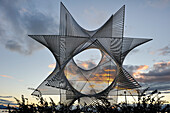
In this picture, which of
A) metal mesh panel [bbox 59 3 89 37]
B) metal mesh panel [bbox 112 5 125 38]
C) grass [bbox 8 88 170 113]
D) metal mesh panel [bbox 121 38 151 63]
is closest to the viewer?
grass [bbox 8 88 170 113]

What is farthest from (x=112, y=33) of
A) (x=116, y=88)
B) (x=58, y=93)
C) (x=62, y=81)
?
(x=58, y=93)

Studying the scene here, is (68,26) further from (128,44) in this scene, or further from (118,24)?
(128,44)

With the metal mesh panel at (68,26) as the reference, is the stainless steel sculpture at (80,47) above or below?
below

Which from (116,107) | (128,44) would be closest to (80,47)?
(128,44)

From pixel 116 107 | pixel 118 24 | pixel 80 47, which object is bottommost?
pixel 116 107

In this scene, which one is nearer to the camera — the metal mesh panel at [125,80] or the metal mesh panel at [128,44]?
the metal mesh panel at [125,80]

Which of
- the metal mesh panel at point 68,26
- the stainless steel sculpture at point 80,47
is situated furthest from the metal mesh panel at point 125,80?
the metal mesh panel at point 68,26

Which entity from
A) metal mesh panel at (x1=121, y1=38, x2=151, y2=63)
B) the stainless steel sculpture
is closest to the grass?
the stainless steel sculpture

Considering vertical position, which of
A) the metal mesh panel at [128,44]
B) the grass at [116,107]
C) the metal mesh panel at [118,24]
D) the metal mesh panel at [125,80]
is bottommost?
the grass at [116,107]

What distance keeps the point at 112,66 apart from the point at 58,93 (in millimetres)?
5498

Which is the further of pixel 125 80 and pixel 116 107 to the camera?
pixel 125 80

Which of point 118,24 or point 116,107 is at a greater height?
point 118,24

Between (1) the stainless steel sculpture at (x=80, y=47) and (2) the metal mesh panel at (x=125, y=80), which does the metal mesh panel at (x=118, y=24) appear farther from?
(2) the metal mesh panel at (x=125, y=80)

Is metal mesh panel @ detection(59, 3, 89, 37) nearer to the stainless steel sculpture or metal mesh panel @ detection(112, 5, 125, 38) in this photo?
the stainless steel sculpture
